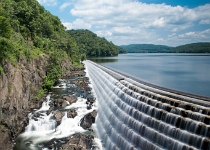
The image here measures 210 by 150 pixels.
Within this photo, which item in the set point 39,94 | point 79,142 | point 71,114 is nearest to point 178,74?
point 71,114

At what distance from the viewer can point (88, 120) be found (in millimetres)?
28422

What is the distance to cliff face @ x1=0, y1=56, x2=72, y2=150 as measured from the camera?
70.0 ft

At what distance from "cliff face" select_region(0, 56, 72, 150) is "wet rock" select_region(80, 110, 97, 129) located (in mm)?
7775

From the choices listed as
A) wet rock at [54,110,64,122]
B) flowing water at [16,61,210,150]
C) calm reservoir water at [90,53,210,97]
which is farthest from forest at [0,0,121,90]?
calm reservoir water at [90,53,210,97]

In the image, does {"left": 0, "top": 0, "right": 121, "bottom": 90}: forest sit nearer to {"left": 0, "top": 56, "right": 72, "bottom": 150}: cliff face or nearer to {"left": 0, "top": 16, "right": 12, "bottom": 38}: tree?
{"left": 0, "top": 16, "right": 12, "bottom": 38}: tree

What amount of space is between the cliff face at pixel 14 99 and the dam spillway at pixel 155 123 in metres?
10.6

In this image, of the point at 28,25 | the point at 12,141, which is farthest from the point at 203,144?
the point at 28,25

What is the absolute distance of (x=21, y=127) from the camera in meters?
25.0

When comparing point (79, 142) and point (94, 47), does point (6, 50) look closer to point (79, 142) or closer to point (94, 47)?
point (79, 142)

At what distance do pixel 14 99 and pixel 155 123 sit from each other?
677 inches

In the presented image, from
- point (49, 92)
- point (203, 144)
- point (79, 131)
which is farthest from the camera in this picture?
point (49, 92)

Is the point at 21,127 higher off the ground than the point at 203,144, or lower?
lower

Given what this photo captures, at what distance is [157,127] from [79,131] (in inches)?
469

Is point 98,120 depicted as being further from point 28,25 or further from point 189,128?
point 28,25
